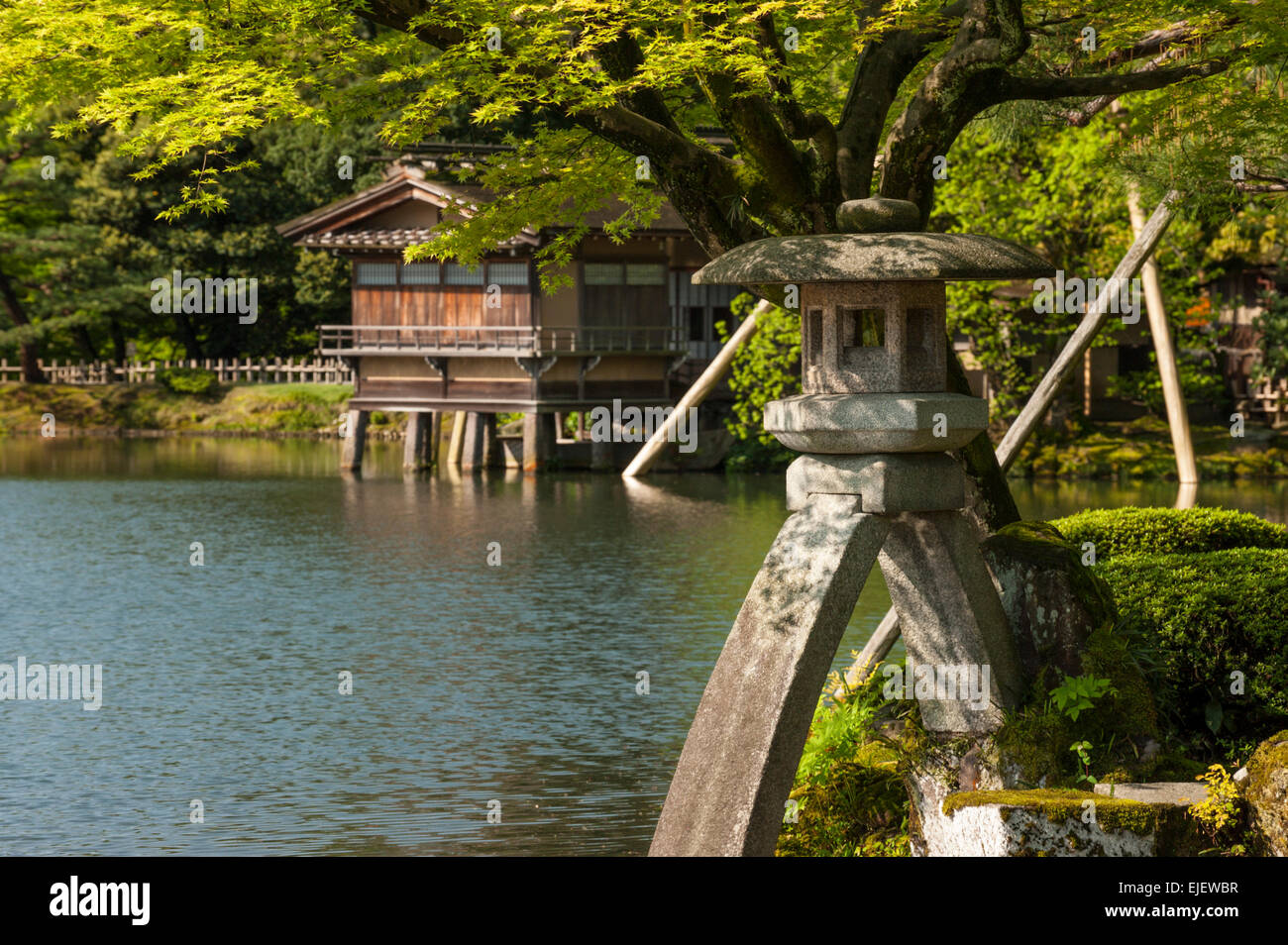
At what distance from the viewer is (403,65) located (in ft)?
38.2

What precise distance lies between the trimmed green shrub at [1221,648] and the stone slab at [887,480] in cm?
231

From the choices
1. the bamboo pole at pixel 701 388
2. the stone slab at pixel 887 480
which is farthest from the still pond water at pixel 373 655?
the stone slab at pixel 887 480

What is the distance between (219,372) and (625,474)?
2718cm

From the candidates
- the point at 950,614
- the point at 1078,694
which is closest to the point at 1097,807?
the point at 1078,694

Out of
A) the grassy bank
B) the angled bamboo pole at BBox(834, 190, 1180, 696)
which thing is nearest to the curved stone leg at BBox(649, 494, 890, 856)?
the angled bamboo pole at BBox(834, 190, 1180, 696)

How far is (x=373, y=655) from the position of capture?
1875 centimetres

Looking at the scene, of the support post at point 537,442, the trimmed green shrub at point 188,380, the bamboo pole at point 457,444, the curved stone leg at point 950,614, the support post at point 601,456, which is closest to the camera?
the curved stone leg at point 950,614

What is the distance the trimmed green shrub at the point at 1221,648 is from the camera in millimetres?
10898

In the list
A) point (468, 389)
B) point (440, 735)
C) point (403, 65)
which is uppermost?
point (403, 65)

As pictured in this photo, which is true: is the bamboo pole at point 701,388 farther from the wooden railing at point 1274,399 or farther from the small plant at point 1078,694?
the small plant at point 1078,694

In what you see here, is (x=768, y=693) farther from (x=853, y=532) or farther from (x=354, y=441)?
(x=354, y=441)

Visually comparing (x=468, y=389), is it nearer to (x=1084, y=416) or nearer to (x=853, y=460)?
(x=1084, y=416)

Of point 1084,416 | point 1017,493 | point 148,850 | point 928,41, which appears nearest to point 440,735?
point 148,850

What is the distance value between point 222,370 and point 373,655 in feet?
146
